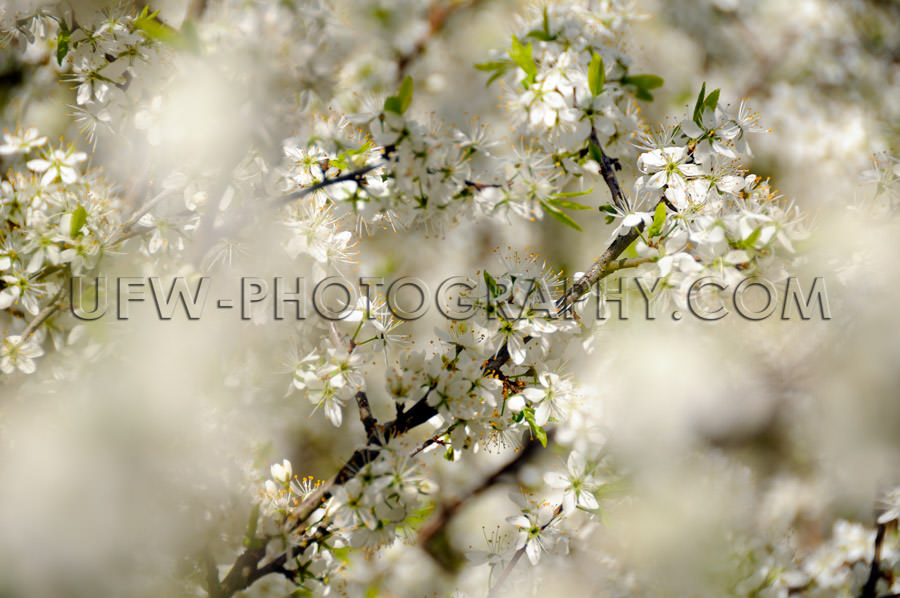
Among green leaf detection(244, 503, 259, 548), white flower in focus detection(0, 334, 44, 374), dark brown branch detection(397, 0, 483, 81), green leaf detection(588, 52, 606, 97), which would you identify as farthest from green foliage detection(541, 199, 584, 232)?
dark brown branch detection(397, 0, 483, 81)

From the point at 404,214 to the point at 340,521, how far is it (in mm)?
337

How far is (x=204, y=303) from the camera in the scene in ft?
2.38

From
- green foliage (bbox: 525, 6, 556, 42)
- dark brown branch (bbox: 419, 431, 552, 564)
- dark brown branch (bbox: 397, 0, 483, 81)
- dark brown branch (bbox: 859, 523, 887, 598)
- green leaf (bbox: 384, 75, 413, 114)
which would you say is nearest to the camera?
green leaf (bbox: 384, 75, 413, 114)

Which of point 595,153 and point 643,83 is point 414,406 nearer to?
point 595,153

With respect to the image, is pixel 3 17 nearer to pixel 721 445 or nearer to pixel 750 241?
pixel 750 241

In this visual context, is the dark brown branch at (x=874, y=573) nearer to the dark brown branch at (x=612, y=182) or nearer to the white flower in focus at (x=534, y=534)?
the white flower in focus at (x=534, y=534)

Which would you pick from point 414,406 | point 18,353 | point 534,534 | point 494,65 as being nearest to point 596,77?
point 494,65

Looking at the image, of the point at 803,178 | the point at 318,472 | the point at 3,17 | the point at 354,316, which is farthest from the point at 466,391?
the point at 803,178

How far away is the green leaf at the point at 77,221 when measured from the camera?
1.98 feet

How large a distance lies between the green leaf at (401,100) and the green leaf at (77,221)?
1.23 ft

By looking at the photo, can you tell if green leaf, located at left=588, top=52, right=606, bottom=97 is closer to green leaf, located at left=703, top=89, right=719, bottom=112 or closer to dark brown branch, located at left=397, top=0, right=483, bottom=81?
green leaf, located at left=703, top=89, right=719, bottom=112

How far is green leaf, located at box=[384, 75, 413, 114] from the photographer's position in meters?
0.51

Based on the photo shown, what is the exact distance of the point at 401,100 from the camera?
518mm

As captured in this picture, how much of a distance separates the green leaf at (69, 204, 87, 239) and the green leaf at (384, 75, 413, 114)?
38 cm
